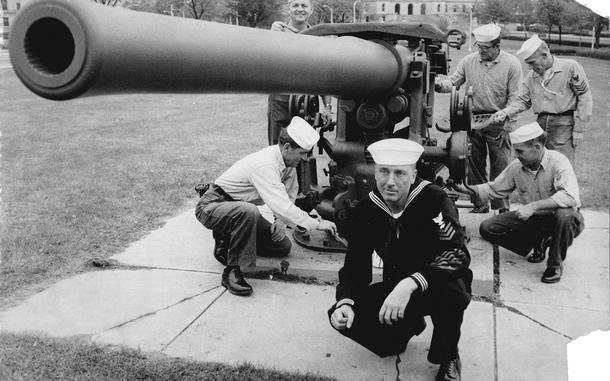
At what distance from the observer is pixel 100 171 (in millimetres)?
9391

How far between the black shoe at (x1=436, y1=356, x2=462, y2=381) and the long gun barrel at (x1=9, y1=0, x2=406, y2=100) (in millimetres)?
1722

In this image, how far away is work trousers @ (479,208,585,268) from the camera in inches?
211

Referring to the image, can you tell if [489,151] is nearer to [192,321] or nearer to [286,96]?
[286,96]

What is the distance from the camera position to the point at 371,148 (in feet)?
13.2

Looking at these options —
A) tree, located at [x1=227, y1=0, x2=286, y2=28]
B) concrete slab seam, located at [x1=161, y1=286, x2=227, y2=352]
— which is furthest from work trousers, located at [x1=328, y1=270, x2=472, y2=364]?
tree, located at [x1=227, y1=0, x2=286, y2=28]

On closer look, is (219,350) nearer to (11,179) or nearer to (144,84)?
(144,84)

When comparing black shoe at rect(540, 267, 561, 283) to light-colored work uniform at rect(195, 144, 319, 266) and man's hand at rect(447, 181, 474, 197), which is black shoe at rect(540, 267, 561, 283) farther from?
light-colored work uniform at rect(195, 144, 319, 266)

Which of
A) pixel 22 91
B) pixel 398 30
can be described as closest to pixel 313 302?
pixel 398 30

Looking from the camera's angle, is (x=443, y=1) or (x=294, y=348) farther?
(x=443, y=1)

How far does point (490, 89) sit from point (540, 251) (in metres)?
1.92

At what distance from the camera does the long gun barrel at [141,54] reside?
6.41ft

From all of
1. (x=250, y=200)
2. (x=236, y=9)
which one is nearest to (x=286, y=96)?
(x=250, y=200)

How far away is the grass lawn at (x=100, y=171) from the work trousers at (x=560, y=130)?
0.97 meters

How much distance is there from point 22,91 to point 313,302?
18401 mm
